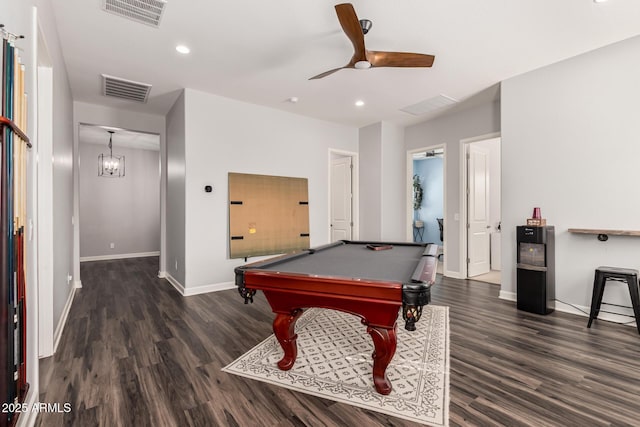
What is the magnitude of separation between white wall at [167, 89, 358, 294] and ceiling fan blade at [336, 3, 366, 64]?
2.58 metres

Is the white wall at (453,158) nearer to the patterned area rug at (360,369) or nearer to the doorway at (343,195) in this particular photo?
the doorway at (343,195)

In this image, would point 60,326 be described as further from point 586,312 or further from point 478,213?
point 478,213

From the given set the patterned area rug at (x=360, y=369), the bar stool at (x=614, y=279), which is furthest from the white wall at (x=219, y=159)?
the bar stool at (x=614, y=279)

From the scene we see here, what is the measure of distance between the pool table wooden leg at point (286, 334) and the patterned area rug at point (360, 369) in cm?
6

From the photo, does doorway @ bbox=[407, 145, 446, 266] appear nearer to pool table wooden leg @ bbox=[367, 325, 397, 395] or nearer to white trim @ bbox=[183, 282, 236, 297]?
white trim @ bbox=[183, 282, 236, 297]

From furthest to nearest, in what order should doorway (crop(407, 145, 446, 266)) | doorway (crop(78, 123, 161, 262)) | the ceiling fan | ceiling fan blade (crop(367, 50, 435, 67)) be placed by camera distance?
doorway (crop(407, 145, 446, 266))
doorway (crop(78, 123, 161, 262))
ceiling fan blade (crop(367, 50, 435, 67))
the ceiling fan

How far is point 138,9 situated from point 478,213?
215 inches

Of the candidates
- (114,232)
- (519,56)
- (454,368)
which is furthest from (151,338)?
(114,232)

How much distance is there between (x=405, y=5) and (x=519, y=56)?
1694mm

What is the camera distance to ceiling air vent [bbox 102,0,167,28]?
2500mm

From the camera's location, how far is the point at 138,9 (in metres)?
2.58

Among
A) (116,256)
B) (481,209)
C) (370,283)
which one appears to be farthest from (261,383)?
(116,256)

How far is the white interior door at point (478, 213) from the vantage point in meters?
5.27

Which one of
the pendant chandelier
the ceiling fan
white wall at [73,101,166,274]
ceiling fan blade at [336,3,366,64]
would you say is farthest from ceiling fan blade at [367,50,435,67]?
the pendant chandelier
